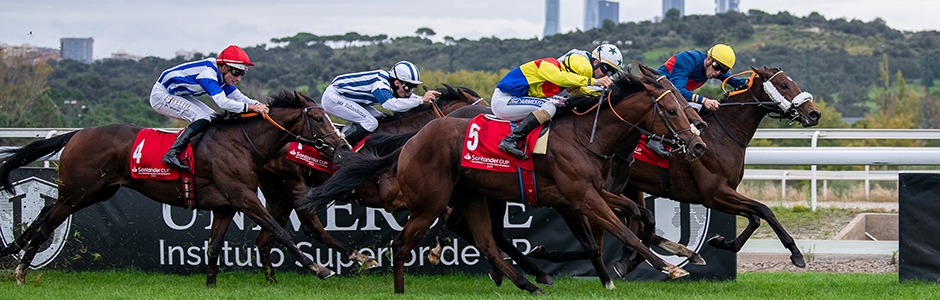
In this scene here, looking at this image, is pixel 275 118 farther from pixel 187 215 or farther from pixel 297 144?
pixel 187 215

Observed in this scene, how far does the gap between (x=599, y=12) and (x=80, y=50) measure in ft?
267

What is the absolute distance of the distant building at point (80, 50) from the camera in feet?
167

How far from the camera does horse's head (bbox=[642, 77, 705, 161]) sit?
16.3ft

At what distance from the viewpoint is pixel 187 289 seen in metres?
6.02

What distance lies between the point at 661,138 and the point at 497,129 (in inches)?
41.2

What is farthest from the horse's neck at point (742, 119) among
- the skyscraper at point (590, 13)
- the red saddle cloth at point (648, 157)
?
the skyscraper at point (590, 13)

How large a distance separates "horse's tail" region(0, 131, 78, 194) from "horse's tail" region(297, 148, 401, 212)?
7.35ft

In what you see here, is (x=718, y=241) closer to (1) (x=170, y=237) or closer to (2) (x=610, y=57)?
(2) (x=610, y=57)

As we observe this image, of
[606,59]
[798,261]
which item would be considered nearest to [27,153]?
[606,59]

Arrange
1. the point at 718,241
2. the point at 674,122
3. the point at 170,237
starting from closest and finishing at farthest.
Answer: the point at 674,122
the point at 718,241
the point at 170,237

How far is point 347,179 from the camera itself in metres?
5.88

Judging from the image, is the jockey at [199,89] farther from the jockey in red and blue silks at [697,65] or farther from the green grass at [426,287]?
the jockey in red and blue silks at [697,65]

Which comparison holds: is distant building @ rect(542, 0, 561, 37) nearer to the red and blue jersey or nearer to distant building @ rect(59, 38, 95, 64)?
distant building @ rect(59, 38, 95, 64)

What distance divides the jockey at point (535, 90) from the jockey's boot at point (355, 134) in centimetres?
166
